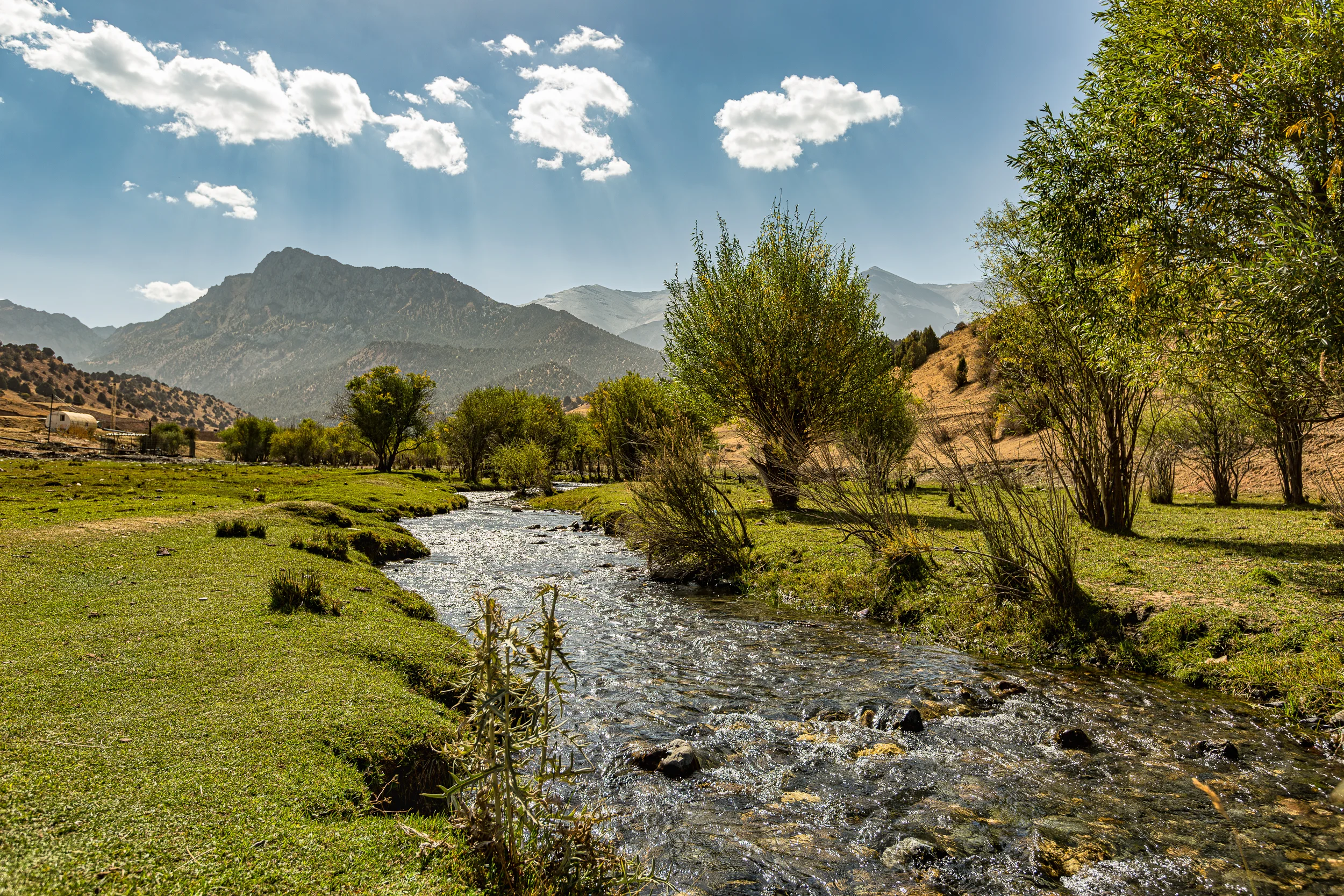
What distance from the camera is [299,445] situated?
390ft

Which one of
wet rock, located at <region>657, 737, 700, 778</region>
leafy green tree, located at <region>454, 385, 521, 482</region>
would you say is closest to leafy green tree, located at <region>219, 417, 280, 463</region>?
leafy green tree, located at <region>454, 385, 521, 482</region>

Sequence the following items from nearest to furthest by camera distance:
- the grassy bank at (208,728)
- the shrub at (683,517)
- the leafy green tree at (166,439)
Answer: the grassy bank at (208,728)
the shrub at (683,517)
the leafy green tree at (166,439)

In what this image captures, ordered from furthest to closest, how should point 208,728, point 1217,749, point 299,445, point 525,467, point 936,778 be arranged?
point 299,445
point 525,467
point 1217,749
point 936,778
point 208,728

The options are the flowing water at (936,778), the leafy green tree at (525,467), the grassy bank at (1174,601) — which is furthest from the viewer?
the leafy green tree at (525,467)

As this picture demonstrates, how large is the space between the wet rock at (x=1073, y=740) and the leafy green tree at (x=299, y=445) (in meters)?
134

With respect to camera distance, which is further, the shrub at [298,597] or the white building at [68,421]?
the white building at [68,421]

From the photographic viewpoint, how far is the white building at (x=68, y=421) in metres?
127

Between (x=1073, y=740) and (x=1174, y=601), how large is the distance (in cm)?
546

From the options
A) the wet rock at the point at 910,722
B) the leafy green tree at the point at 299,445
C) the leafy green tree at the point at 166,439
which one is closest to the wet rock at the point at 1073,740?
the wet rock at the point at 910,722

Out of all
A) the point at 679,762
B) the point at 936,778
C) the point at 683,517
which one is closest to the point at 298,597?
the point at 679,762

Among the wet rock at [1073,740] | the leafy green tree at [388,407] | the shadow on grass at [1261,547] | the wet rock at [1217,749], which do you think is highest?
the leafy green tree at [388,407]

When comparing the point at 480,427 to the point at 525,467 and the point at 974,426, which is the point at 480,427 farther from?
the point at 974,426

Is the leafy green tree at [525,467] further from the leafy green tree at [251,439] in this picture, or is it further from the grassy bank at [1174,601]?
the leafy green tree at [251,439]

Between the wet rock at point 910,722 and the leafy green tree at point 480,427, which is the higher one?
the leafy green tree at point 480,427
